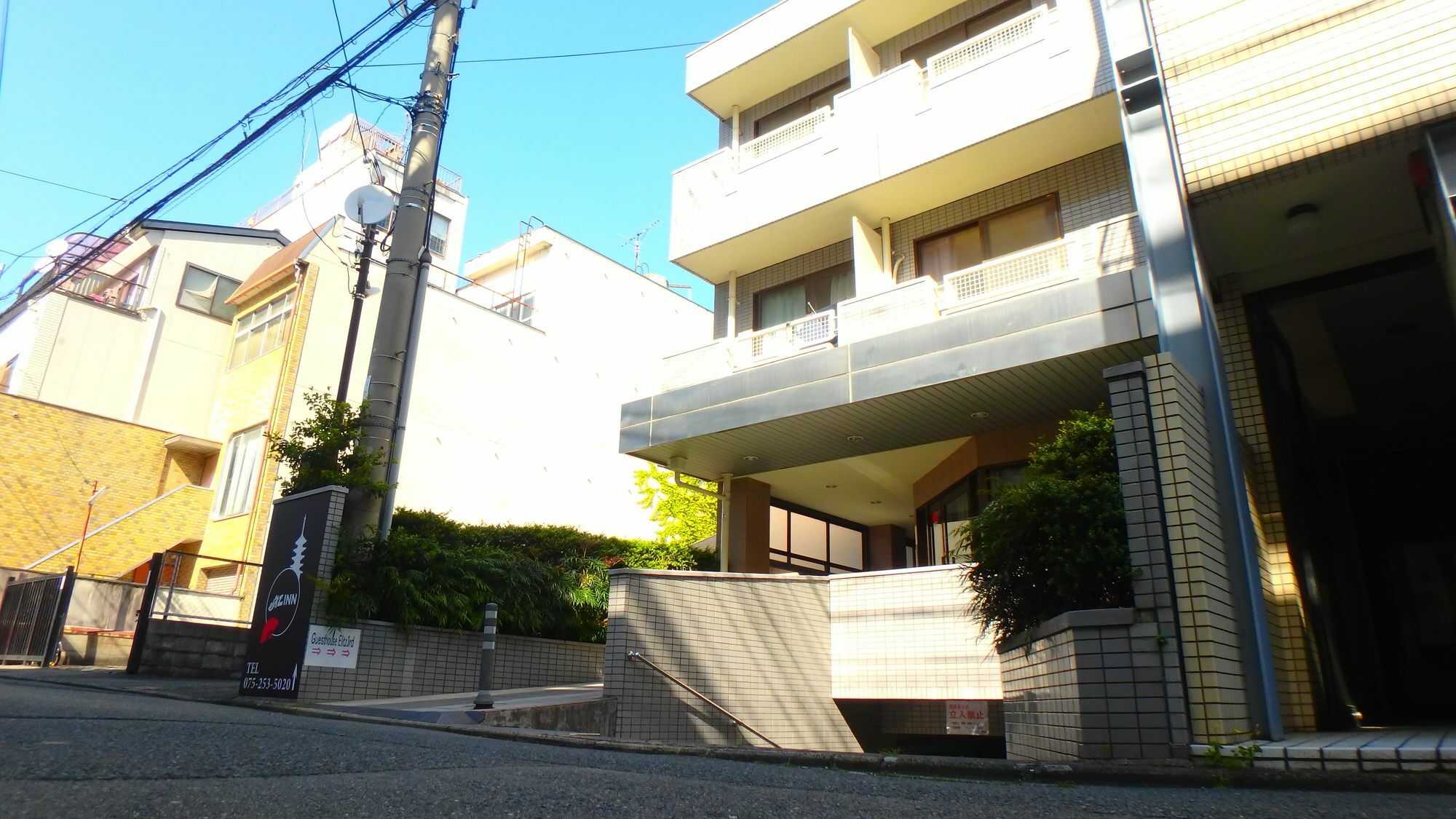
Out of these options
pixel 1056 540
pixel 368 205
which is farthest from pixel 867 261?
pixel 1056 540

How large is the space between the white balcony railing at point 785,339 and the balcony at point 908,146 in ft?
5.22

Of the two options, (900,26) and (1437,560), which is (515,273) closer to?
(900,26)

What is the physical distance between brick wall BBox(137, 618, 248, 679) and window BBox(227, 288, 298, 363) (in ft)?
32.5

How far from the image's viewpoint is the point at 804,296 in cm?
1468

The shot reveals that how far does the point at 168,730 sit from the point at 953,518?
1060 cm

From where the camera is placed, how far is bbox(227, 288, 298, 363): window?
2198 cm

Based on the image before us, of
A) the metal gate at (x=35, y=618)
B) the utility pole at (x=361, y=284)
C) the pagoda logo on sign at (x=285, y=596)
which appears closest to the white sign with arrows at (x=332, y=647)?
the pagoda logo on sign at (x=285, y=596)

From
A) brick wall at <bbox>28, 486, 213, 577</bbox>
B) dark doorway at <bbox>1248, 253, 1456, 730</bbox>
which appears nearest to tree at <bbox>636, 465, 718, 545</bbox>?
brick wall at <bbox>28, 486, 213, 577</bbox>

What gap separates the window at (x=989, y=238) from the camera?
12113 millimetres

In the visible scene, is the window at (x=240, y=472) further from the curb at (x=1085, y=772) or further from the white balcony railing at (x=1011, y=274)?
the curb at (x=1085, y=772)

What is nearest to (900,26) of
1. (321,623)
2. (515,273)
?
(321,623)

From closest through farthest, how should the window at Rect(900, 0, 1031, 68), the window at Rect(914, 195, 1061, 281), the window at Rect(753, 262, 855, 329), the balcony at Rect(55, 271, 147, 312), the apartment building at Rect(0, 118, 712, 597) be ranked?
the window at Rect(914, 195, 1061, 281) → the window at Rect(900, 0, 1031, 68) → the window at Rect(753, 262, 855, 329) → the apartment building at Rect(0, 118, 712, 597) → the balcony at Rect(55, 271, 147, 312)

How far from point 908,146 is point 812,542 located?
7.77 meters

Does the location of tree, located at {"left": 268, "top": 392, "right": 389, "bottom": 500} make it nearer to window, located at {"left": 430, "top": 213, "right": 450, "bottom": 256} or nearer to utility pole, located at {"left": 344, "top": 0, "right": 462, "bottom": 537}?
utility pole, located at {"left": 344, "top": 0, "right": 462, "bottom": 537}
